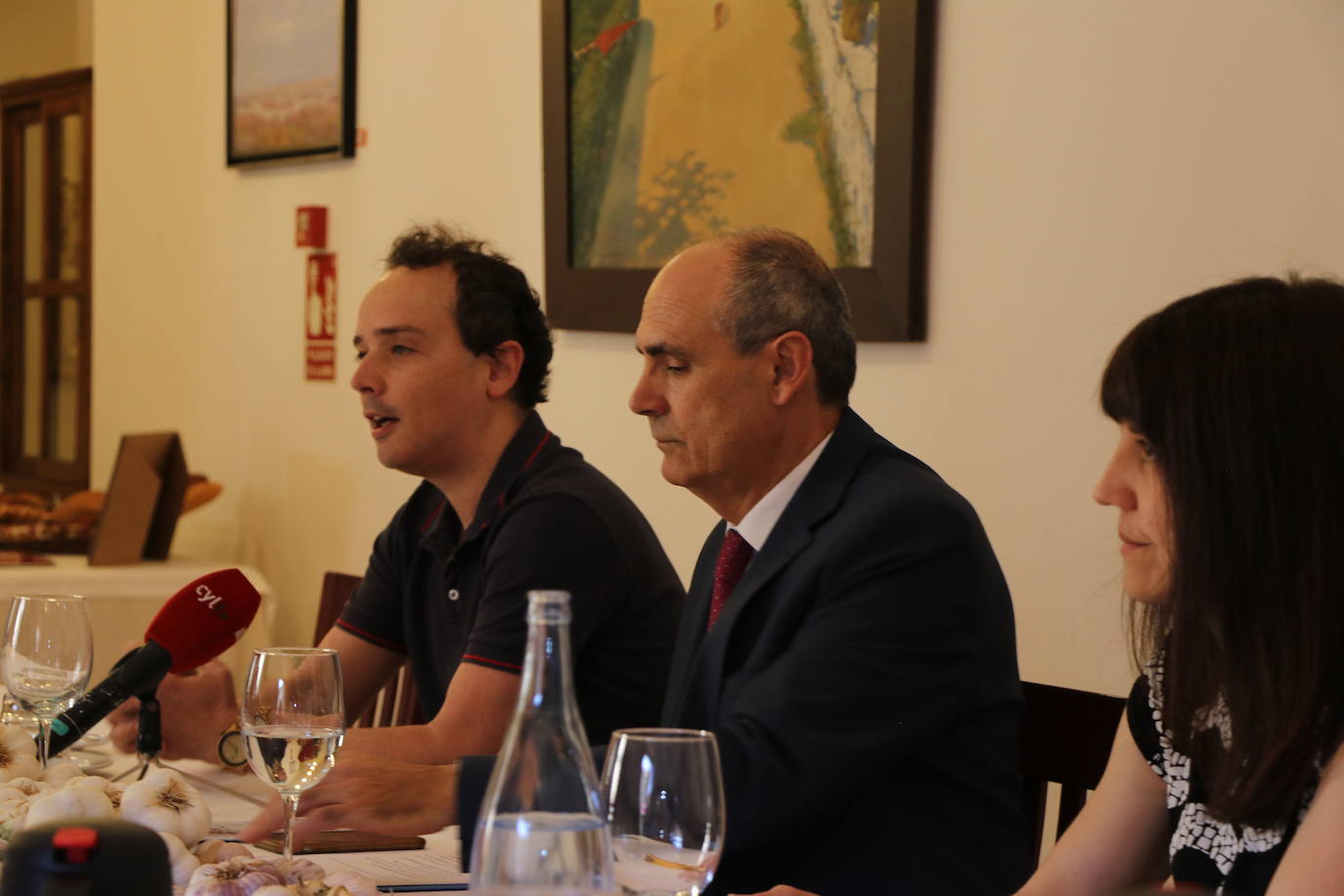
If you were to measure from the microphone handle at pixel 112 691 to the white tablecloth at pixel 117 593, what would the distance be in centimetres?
233

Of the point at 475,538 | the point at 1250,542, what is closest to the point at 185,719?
the point at 475,538

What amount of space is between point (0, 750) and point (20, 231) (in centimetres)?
552

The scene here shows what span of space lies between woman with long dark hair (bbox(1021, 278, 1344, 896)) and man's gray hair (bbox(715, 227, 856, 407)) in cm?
56

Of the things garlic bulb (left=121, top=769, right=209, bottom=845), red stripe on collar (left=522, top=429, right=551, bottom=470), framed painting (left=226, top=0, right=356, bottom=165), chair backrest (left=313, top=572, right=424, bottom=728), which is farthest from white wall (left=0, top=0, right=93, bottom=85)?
garlic bulb (left=121, top=769, right=209, bottom=845)

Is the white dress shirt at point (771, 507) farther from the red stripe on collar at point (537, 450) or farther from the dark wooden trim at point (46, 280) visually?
the dark wooden trim at point (46, 280)

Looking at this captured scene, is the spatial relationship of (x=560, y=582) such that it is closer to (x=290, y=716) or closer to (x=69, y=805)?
(x=290, y=716)

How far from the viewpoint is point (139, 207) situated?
5613mm

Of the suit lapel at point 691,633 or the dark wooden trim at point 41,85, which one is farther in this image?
the dark wooden trim at point 41,85

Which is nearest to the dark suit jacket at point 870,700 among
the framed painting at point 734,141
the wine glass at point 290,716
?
the wine glass at point 290,716

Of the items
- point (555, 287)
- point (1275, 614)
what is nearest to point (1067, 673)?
point (1275, 614)

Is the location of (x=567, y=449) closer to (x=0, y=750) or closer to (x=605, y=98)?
(x=0, y=750)

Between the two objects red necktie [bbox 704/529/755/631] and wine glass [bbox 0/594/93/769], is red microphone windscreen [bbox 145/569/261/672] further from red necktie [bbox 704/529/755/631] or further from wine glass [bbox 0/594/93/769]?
red necktie [bbox 704/529/755/631]

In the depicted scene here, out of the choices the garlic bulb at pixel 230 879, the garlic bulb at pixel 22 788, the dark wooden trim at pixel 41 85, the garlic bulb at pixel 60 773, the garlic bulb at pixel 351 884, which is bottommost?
the garlic bulb at pixel 60 773

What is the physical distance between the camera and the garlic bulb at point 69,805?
126 cm
